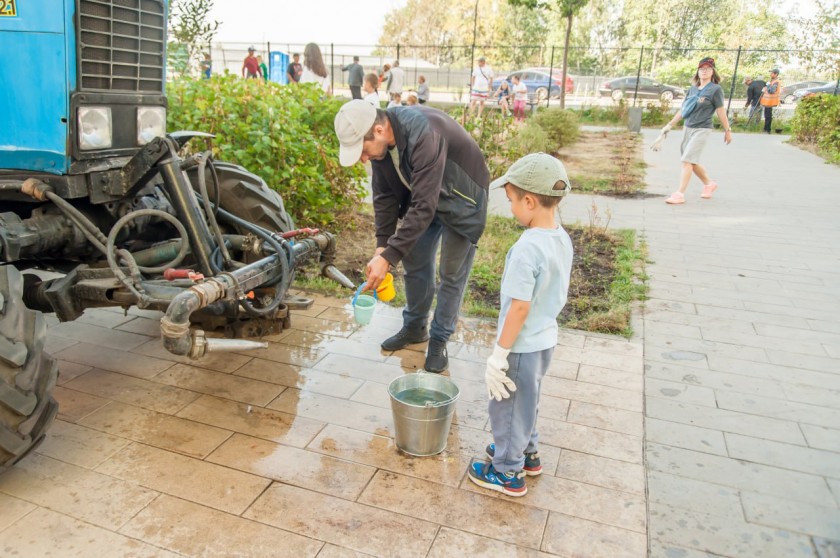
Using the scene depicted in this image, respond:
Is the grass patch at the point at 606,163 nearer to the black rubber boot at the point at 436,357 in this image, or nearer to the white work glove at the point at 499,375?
the black rubber boot at the point at 436,357

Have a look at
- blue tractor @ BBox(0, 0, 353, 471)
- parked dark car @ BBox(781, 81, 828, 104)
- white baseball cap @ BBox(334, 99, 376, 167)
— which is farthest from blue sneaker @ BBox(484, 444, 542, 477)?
parked dark car @ BBox(781, 81, 828, 104)

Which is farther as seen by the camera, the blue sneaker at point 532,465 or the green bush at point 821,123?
the green bush at point 821,123

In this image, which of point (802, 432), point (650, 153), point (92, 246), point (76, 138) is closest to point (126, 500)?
point (92, 246)

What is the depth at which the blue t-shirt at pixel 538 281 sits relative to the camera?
2.56m

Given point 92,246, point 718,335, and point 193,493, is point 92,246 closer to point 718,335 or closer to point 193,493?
point 193,493

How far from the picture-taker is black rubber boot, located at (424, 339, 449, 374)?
390cm

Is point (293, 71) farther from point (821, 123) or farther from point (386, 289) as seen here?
point (386, 289)

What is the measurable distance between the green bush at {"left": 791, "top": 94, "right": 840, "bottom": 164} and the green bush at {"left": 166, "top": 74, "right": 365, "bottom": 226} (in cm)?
1150

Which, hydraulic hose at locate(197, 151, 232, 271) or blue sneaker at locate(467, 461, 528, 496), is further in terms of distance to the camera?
hydraulic hose at locate(197, 151, 232, 271)

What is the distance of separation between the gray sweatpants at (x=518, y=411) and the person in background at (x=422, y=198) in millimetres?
990

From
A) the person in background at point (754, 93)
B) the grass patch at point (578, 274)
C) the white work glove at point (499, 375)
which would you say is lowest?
the grass patch at point (578, 274)

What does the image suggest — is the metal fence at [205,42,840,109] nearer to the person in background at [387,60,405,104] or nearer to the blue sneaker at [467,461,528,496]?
the person in background at [387,60,405,104]

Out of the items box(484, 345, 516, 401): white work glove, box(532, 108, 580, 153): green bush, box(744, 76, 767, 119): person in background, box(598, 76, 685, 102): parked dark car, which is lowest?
box(484, 345, 516, 401): white work glove

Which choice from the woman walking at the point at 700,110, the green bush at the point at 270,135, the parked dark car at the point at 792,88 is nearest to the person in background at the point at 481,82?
the woman walking at the point at 700,110
